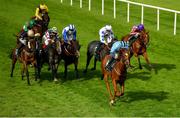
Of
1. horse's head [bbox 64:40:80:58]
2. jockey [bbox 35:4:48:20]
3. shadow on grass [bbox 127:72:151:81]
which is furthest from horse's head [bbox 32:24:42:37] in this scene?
shadow on grass [bbox 127:72:151:81]

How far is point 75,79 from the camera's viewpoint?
16.8 meters

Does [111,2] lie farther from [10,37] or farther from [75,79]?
[75,79]

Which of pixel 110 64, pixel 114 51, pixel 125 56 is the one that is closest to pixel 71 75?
pixel 110 64

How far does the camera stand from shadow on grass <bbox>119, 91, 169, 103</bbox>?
47.0ft

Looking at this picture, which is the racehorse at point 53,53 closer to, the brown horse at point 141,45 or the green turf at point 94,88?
the green turf at point 94,88

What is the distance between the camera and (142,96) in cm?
1465

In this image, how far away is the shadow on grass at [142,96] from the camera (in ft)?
47.0

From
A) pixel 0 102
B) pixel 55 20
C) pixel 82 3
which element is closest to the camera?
pixel 0 102

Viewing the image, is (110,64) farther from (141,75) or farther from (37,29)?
(37,29)

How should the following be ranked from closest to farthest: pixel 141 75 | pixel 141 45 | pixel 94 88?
pixel 94 88
pixel 141 75
pixel 141 45

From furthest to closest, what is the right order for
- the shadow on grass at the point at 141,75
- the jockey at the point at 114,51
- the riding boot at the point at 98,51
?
the shadow on grass at the point at 141,75 → the riding boot at the point at 98,51 → the jockey at the point at 114,51

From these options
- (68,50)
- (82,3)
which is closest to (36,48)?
(68,50)

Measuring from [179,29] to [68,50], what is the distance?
9.62 metres

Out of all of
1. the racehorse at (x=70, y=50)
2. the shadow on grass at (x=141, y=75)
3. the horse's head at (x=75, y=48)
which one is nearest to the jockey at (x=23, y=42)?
the racehorse at (x=70, y=50)
